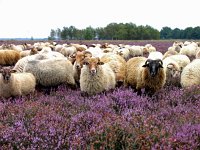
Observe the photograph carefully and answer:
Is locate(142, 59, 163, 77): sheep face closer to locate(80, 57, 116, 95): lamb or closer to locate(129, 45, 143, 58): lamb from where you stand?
locate(80, 57, 116, 95): lamb

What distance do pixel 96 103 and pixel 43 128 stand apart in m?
2.21

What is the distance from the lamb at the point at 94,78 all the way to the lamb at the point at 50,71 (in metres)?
1.24

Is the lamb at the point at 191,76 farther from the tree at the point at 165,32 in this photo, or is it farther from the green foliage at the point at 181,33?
the tree at the point at 165,32

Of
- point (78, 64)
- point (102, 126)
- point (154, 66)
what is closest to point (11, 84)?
point (78, 64)

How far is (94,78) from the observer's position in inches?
370

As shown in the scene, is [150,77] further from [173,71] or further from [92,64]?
[173,71]

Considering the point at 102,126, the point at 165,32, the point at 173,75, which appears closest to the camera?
the point at 102,126

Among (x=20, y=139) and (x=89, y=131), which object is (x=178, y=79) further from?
(x=20, y=139)

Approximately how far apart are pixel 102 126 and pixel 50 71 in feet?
18.7

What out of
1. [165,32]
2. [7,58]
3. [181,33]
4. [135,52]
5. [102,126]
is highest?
[102,126]

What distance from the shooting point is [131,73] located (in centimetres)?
1019

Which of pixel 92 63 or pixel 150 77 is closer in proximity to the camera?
pixel 150 77

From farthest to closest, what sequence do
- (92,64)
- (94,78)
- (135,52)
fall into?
(135,52) < (94,78) < (92,64)

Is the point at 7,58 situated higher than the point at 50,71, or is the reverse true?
the point at 50,71
